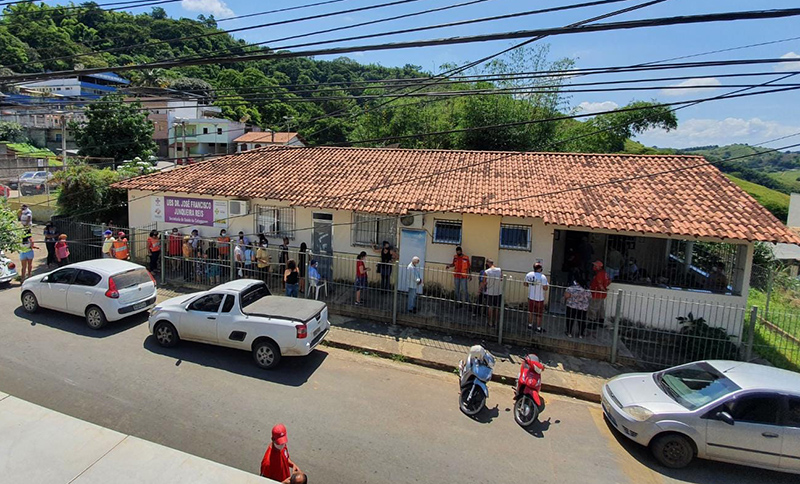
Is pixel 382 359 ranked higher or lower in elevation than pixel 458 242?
lower

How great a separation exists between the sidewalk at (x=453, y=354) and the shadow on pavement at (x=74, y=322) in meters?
4.72

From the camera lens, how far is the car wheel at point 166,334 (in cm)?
892

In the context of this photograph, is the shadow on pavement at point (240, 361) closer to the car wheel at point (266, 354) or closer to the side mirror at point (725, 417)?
the car wheel at point (266, 354)

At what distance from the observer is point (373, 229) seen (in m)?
13.2

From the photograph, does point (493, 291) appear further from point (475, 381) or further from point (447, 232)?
point (475, 381)

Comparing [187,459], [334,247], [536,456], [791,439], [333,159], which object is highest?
[333,159]

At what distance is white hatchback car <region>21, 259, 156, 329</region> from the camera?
380 inches

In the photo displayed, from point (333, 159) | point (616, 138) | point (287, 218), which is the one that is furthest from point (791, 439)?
point (616, 138)

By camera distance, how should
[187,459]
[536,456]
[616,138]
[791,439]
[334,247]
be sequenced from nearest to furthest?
[187,459], [791,439], [536,456], [334,247], [616,138]

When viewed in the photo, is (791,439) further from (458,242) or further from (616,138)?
(616,138)

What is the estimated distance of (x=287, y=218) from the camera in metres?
14.0

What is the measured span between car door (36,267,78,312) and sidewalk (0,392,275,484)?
661 cm

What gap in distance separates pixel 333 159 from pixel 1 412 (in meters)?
12.8

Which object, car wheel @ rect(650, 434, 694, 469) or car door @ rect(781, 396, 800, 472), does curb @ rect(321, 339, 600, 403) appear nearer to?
car wheel @ rect(650, 434, 694, 469)
